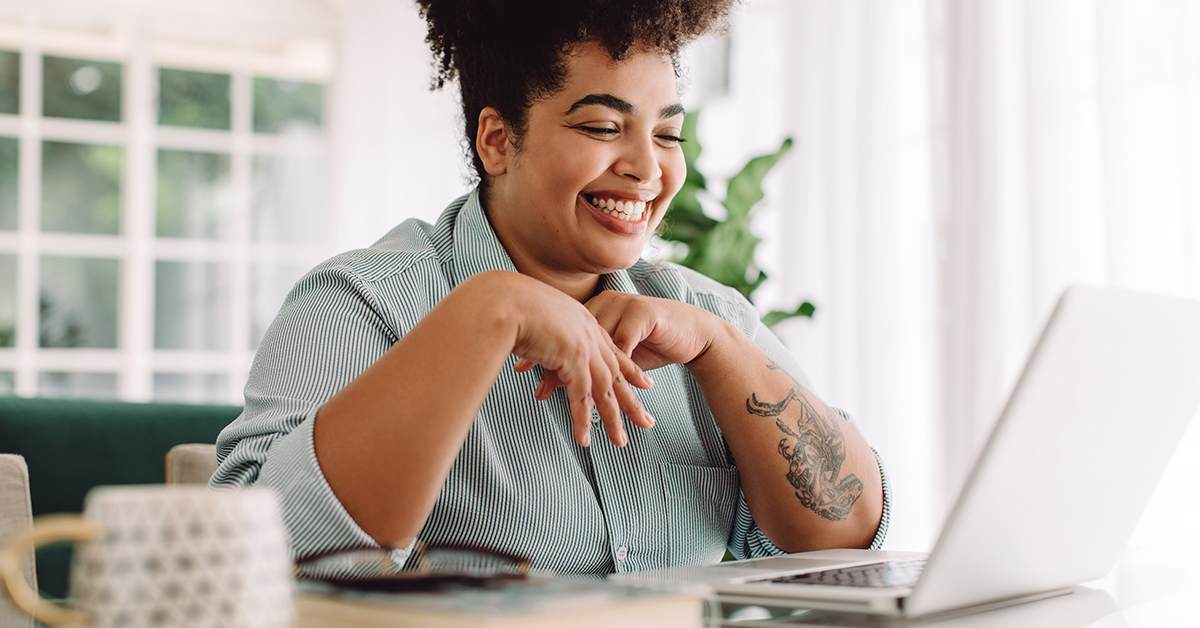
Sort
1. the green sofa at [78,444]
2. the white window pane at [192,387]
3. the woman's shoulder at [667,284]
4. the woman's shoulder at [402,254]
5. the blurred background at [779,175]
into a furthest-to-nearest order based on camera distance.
Answer: the white window pane at [192,387] → the blurred background at [779,175] → the green sofa at [78,444] → the woman's shoulder at [667,284] → the woman's shoulder at [402,254]

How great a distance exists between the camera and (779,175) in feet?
10.8

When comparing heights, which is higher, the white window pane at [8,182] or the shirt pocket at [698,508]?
the white window pane at [8,182]

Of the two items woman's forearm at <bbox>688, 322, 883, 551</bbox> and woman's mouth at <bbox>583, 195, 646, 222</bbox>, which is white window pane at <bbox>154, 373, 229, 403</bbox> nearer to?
woman's mouth at <bbox>583, 195, 646, 222</bbox>

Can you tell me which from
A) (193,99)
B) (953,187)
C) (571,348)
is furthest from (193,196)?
(571,348)

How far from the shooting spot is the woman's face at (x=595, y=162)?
47.9 inches

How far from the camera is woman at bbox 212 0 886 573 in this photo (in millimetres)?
819

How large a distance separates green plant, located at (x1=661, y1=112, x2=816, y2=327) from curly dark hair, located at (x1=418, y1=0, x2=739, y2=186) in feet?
3.65

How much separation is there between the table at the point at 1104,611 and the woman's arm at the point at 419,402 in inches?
11.0

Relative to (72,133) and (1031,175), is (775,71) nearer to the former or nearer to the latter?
(1031,175)

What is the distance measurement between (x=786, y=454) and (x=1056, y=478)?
1.40 feet

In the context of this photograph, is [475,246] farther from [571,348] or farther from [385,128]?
[385,128]

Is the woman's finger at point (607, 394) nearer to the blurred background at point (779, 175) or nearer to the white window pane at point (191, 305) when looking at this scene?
the blurred background at point (779, 175)

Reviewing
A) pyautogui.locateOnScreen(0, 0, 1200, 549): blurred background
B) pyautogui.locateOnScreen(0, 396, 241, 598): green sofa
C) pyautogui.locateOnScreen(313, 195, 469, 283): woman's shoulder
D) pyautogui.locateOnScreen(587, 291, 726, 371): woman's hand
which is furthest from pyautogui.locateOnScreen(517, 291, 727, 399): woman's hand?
pyautogui.locateOnScreen(0, 396, 241, 598): green sofa

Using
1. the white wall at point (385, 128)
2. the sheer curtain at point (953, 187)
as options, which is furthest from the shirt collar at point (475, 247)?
the white wall at point (385, 128)
